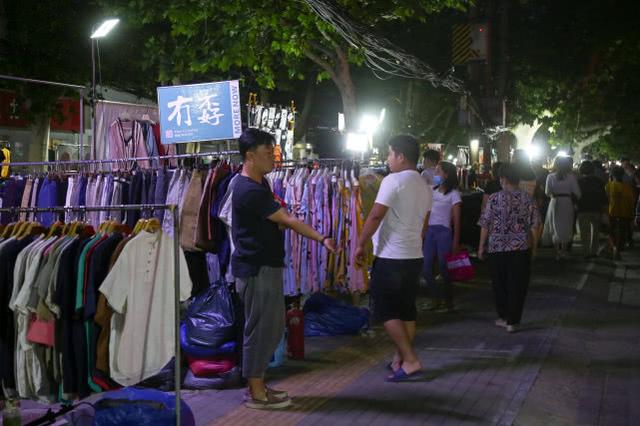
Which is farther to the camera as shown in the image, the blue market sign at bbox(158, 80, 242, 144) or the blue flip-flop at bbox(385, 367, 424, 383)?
the blue market sign at bbox(158, 80, 242, 144)

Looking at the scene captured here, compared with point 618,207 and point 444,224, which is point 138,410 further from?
point 618,207

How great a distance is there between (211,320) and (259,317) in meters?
0.89

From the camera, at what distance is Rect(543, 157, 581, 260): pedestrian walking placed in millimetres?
15305

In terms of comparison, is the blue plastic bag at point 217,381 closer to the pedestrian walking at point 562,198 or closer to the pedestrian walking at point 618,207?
Answer: the pedestrian walking at point 562,198

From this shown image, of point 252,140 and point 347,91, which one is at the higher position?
point 347,91

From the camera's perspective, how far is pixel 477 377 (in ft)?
22.7

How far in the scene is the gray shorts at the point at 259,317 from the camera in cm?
587

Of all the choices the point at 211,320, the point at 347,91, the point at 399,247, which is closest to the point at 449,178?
the point at 399,247

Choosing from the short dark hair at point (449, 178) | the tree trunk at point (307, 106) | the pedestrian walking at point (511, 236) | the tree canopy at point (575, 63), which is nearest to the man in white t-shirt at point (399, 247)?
the pedestrian walking at point (511, 236)

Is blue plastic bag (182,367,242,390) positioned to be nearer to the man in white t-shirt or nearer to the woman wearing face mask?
the man in white t-shirt

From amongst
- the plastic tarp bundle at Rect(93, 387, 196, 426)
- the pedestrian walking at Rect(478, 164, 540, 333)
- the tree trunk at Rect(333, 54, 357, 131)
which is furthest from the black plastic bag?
the tree trunk at Rect(333, 54, 357, 131)

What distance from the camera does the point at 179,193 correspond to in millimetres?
7582

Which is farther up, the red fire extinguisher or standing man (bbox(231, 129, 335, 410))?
standing man (bbox(231, 129, 335, 410))

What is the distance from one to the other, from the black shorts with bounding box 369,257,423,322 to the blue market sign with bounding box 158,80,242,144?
2421mm
